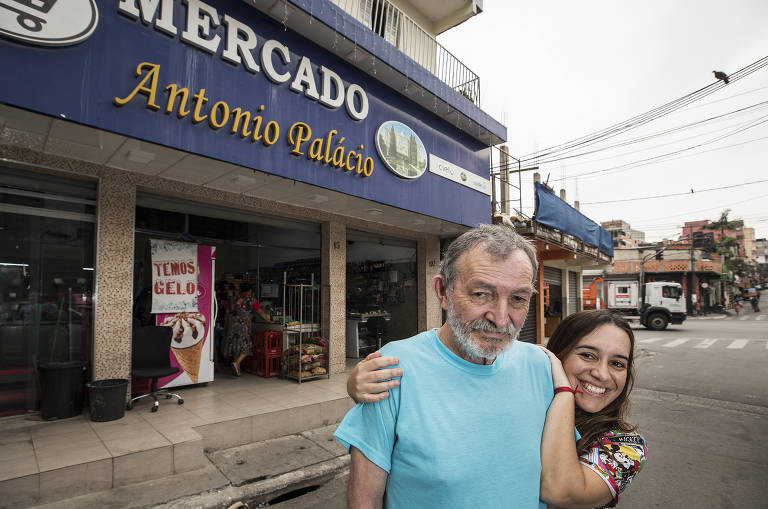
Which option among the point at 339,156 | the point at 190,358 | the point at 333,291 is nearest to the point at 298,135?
the point at 339,156

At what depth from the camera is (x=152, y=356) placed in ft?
18.7

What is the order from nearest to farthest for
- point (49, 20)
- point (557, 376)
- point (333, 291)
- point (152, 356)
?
point (557, 376) < point (49, 20) < point (152, 356) < point (333, 291)

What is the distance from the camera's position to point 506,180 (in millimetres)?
11547

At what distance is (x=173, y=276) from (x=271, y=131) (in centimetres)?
293

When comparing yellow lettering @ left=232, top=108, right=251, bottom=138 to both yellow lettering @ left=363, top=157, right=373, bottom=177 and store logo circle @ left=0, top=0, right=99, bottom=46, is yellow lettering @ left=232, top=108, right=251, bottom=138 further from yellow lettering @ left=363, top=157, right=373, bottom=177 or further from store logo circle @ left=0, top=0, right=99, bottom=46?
yellow lettering @ left=363, top=157, right=373, bottom=177

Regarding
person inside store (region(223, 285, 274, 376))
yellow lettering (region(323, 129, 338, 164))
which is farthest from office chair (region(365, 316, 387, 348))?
yellow lettering (region(323, 129, 338, 164))

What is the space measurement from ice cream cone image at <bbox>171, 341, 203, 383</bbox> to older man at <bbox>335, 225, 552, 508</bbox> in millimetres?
6051

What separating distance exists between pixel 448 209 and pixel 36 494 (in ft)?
24.1

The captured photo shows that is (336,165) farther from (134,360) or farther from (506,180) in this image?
Result: (506,180)

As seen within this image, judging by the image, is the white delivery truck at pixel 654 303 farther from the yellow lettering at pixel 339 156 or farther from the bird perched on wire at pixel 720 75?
the yellow lettering at pixel 339 156

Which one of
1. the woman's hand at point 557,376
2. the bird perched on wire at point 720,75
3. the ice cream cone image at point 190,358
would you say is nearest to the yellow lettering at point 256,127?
the ice cream cone image at point 190,358

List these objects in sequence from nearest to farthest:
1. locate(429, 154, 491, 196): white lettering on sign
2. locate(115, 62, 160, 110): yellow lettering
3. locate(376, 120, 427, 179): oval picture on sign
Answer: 1. locate(115, 62, 160, 110): yellow lettering
2. locate(376, 120, 427, 179): oval picture on sign
3. locate(429, 154, 491, 196): white lettering on sign

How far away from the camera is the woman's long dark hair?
169 centimetres

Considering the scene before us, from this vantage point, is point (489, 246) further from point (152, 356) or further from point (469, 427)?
point (152, 356)
